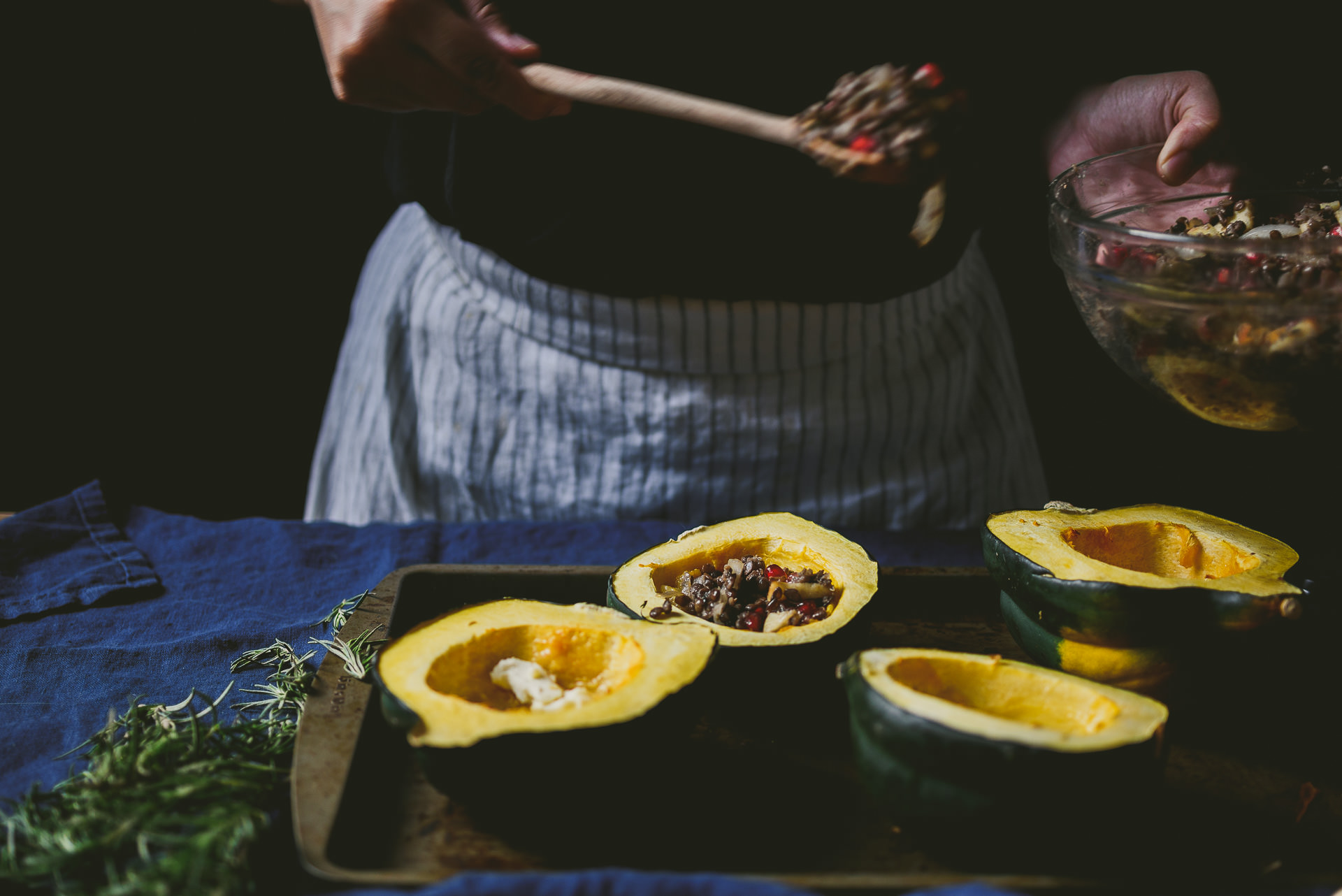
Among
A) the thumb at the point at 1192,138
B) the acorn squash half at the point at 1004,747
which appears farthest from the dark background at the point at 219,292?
the acorn squash half at the point at 1004,747

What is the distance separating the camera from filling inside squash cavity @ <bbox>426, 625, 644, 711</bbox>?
Answer: 916 millimetres

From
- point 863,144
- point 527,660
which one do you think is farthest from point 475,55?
point 527,660

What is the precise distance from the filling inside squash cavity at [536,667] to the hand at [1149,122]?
2.73 feet

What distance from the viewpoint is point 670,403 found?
1.58 m

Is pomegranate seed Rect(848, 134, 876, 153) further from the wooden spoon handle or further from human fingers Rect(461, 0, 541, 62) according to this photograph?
human fingers Rect(461, 0, 541, 62)

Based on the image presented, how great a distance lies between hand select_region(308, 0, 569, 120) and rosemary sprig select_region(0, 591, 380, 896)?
68cm

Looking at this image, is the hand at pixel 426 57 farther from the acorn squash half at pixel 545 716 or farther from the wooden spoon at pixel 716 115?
the acorn squash half at pixel 545 716

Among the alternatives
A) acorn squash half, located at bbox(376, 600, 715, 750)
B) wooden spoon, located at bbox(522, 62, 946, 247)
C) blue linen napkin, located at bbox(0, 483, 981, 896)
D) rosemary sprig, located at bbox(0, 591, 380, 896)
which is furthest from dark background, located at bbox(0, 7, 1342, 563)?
rosemary sprig, located at bbox(0, 591, 380, 896)

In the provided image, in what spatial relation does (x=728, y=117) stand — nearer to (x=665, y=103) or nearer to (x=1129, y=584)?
(x=665, y=103)

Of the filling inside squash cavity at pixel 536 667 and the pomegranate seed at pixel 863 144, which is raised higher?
the pomegranate seed at pixel 863 144

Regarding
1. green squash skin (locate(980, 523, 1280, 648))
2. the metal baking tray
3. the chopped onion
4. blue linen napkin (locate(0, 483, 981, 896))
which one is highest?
the chopped onion

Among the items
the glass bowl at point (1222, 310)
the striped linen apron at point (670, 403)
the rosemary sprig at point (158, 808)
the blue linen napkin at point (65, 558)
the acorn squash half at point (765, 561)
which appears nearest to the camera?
the rosemary sprig at point (158, 808)

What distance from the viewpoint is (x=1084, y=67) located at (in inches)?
57.3

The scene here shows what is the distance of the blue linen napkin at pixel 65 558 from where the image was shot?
1250mm
